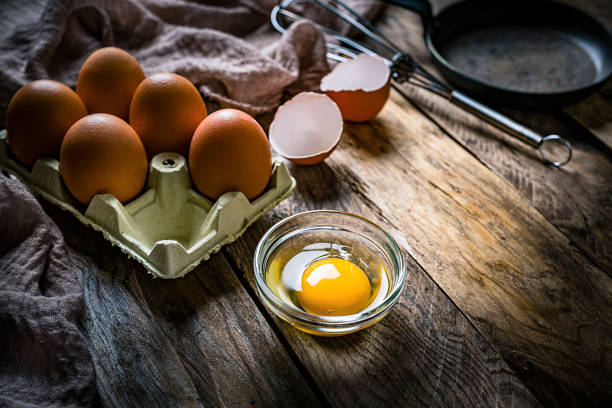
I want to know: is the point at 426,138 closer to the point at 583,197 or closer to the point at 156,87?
the point at 583,197

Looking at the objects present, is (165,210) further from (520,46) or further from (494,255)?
(520,46)

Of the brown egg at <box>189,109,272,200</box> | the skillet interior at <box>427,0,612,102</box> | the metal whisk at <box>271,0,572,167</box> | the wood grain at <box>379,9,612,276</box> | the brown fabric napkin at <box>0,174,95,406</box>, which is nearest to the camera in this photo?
the brown fabric napkin at <box>0,174,95,406</box>

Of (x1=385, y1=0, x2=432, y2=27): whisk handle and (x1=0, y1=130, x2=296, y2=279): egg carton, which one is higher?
(x1=385, y1=0, x2=432, y2=27): whisk handle

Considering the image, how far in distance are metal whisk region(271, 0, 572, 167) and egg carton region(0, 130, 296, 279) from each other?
380 mm

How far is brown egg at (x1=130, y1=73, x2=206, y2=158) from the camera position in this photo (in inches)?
25.0

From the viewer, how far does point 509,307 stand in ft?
2.00

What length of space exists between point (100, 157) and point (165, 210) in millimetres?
109

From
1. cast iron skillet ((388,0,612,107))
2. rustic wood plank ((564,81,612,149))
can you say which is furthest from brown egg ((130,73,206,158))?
rustic wood plank ((564,81,612,149))

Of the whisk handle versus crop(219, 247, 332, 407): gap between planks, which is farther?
the whisk handle

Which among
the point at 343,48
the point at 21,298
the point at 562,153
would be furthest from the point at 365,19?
the point at 21,298

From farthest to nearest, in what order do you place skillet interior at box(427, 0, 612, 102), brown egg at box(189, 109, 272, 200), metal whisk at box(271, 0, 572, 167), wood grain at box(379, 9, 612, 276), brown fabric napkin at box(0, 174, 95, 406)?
skillet interior at box(427, 0, 612, 102) < metal whisk at box(271, 0, 572, 167) < wood grain at box(379, 9, 612, 276) < brown egg at box(189, 109, 272, 200) < brown fabric napkin at box(0, 174, 95, 406)

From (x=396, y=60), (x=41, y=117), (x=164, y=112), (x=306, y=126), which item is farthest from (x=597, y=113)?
(x=41, y=117)

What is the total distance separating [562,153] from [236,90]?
57cm

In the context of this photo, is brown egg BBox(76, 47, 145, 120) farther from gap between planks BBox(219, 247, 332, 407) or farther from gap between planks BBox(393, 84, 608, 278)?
gap between planks BBox(393, 84, 608, 278)
